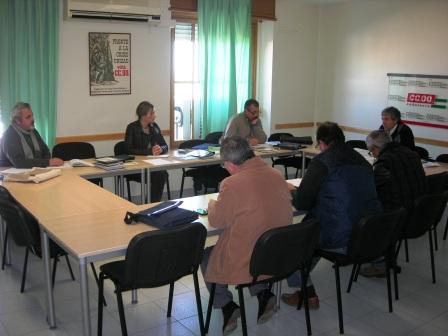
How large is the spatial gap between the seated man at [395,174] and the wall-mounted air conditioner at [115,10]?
10.7 ft

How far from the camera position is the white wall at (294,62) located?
→ 23.9ft

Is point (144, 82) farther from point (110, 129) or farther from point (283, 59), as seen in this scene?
point (283, 59)

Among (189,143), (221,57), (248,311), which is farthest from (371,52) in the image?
(248,311)

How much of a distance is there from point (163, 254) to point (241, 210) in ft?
1.53

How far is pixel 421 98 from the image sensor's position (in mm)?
6453

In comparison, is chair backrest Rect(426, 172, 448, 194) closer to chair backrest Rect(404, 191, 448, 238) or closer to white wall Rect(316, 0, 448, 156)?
chair backrest Rect(404, 191, 448, 238)

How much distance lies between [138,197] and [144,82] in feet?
4.65

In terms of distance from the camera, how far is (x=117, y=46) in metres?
5.91

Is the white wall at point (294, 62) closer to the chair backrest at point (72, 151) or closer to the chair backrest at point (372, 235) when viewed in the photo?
the chair backrest at point (72, 151)

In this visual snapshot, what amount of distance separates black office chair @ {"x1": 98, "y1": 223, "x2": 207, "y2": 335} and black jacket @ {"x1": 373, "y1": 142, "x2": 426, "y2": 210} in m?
1.64

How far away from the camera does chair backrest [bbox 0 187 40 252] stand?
3.05m

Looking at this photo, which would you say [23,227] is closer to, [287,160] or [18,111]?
[18,111]

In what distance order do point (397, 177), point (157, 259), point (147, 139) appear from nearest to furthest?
point (157, 259), point (397, 177), point (147, 139)

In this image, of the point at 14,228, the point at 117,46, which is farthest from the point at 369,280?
the point at 117,46
